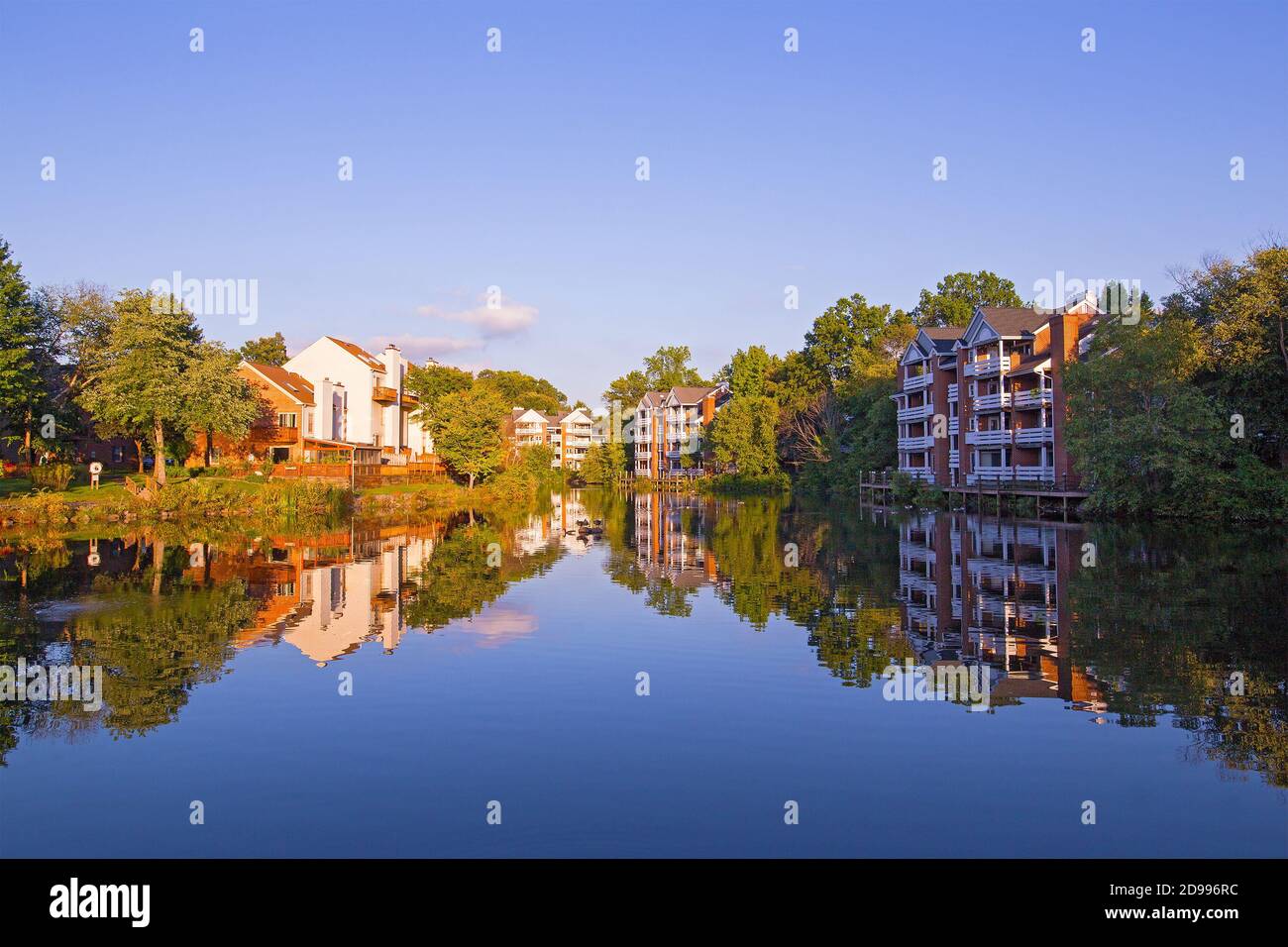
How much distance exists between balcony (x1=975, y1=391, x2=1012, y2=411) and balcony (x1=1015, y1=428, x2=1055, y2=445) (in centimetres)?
207

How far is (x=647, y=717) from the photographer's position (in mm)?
12953

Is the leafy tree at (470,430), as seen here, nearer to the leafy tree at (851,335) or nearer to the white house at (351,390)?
the white house at (351,390)

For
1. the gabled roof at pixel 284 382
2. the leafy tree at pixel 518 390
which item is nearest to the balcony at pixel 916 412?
the gabled roof at pixel 284 382

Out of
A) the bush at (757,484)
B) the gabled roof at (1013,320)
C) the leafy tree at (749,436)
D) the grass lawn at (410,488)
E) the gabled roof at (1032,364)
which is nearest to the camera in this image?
the gabled roof at (1032,364)

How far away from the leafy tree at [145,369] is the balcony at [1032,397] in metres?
48.8

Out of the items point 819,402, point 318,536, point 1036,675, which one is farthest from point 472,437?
point 1036,675

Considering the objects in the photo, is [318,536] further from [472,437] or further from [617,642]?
[472,437]

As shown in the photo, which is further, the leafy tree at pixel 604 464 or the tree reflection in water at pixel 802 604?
the leafy tree at pixel 604 464

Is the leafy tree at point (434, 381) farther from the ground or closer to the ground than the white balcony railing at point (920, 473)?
farther from the ground

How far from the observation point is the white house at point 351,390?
2847 inches

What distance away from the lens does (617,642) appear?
722 inches

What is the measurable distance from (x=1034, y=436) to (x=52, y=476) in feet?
185

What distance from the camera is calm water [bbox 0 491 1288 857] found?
908 centimetres

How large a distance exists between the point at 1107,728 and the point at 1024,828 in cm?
391
